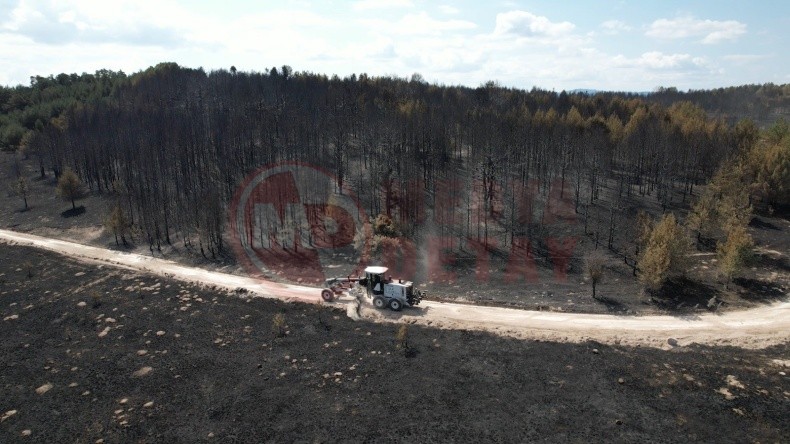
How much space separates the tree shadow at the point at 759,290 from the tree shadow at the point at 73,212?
3577 inches

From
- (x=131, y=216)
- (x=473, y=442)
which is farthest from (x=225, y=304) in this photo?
(x=131, y=216)

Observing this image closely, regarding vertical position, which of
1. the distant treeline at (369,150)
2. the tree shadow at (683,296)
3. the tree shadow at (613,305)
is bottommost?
the tree shadow at (613,305)

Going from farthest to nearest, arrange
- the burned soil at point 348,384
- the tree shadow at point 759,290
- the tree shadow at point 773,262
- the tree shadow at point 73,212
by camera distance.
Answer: the tree shadow at point 73,212, the tree shadow at point 773,262, the tree shadow at point 759,290, the burned soil at point 348,384

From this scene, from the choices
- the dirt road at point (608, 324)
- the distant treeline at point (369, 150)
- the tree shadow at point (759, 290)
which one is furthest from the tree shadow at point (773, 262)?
the distant treeline at point (369, 150)

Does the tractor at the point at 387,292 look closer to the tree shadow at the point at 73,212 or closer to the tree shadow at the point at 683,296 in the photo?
the tree shadow at the point at 683,296

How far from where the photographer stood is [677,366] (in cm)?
3155

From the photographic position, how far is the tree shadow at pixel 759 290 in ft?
142

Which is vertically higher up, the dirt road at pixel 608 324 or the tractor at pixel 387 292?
the tractor at pixel 387 292

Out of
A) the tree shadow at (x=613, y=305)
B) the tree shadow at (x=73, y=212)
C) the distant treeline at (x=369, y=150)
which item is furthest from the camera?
the tree shadow at (x=73, y=212)

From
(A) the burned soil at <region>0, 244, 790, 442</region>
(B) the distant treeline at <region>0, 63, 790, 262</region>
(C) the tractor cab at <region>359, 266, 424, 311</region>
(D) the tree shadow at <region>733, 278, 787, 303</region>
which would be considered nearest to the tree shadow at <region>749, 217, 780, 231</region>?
(B) the distant treeline at <region>0, 63, 790, 262</region>

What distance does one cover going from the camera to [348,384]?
3062cm

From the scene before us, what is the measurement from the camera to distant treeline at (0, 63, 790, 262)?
244 feet
